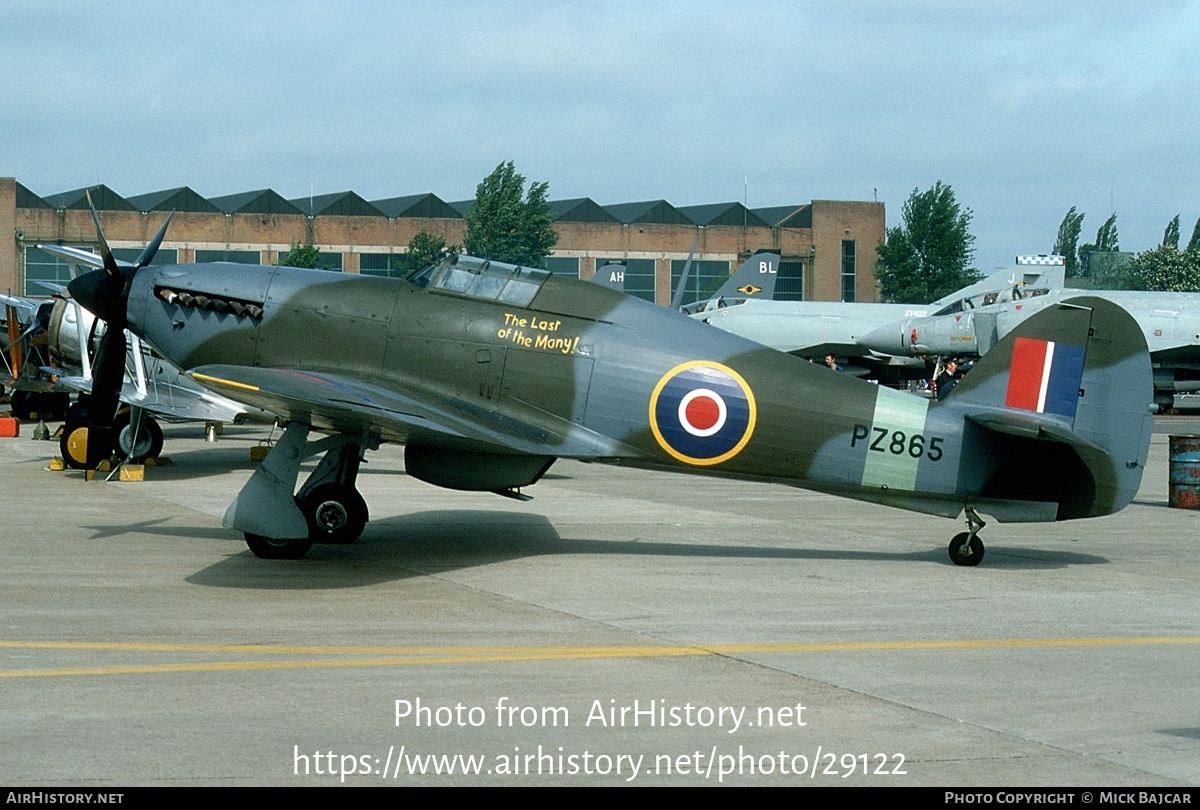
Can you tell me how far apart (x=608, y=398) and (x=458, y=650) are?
153 inches

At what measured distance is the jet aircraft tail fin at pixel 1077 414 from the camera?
11016 mm

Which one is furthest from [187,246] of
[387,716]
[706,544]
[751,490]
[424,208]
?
[387,716]

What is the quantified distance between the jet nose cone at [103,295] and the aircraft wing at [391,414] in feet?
6.09

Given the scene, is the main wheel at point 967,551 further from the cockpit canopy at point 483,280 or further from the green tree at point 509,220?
the green tree at point 509,220

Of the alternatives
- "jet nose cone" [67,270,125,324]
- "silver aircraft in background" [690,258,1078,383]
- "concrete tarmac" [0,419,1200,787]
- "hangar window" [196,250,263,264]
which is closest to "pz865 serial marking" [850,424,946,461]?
"concrete tarmac" [0,419,1200,787]

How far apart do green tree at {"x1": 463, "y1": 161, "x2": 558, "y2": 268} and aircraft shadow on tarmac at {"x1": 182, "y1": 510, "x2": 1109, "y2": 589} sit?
63215mm

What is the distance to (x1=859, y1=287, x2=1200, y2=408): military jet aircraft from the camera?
36.6 m

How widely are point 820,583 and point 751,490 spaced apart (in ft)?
27.0

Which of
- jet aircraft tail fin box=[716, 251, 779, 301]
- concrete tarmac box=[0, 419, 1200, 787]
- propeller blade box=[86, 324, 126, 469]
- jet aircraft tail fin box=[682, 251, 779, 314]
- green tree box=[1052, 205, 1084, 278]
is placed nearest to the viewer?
concrete tarmac box=[0, 419, 1200, 787]

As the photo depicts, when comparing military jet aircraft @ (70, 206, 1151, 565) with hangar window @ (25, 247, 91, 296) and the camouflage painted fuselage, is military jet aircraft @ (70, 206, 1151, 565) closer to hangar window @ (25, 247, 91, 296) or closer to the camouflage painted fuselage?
the camouflage painted fuselage

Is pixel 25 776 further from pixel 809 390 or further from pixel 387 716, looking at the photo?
pixel 809 390

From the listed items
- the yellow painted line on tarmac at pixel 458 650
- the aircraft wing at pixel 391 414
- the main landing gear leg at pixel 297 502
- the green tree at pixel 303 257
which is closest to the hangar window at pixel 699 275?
the green tree at pixel 303 257

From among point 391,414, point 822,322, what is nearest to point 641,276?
point 822,322

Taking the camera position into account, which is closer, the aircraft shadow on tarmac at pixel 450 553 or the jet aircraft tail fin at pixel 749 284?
the aircraft shadow on tarmac at pixel 450 553
